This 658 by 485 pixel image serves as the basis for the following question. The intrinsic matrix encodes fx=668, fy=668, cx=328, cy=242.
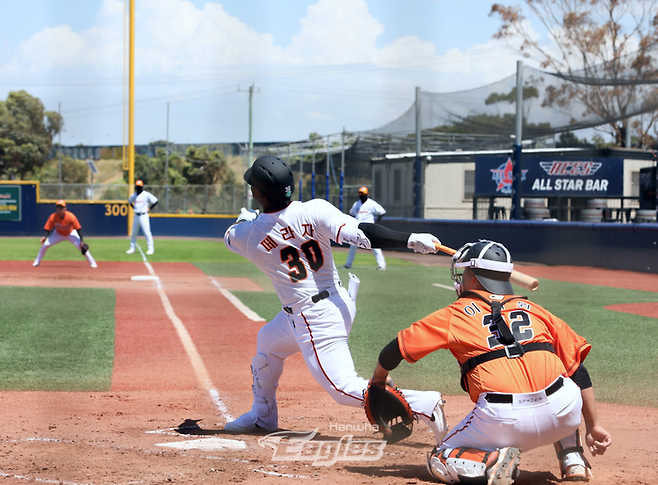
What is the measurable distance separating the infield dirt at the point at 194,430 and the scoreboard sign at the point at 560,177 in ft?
59.0

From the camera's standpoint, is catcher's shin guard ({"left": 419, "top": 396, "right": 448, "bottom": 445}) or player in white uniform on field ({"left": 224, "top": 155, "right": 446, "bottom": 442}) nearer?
catcher's shin guard ({"left": 419, "top": 396, "right": 448, "bottom": 445})

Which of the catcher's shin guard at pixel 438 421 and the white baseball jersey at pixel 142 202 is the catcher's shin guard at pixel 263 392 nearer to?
the catcher's shin guard at pixel 438 421

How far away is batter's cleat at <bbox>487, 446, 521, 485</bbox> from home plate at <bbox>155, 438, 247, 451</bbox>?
158cm

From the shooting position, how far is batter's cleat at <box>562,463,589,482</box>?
10.8 ft

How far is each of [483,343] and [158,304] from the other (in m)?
7.90

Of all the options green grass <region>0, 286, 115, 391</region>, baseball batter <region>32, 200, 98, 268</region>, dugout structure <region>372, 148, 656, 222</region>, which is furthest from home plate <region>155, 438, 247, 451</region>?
dugout structure <region>372, 148, 656, 222</region>

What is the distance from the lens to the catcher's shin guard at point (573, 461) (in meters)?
3.30

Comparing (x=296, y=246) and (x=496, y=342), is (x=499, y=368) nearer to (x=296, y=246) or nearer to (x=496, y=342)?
(x=496, y=342)

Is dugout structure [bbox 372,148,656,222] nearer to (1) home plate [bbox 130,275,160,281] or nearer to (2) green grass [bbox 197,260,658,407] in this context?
(2) green grass [bbox 197,260,658,407]

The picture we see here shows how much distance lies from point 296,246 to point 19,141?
154 feet

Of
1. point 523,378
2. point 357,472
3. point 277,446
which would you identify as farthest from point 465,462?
point 277,446

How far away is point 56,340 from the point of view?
7516mm

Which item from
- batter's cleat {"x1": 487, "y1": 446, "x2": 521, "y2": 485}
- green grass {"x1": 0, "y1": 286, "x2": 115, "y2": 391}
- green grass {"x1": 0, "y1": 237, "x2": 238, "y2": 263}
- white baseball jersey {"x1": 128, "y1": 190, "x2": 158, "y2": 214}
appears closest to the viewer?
Result: batter's cleat {"x1": 487, "y1": 446, "x2": 521, "y2": 485}

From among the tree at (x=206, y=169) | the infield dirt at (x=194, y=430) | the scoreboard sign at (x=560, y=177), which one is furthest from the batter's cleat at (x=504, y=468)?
the tree at (x=206, y=169)
